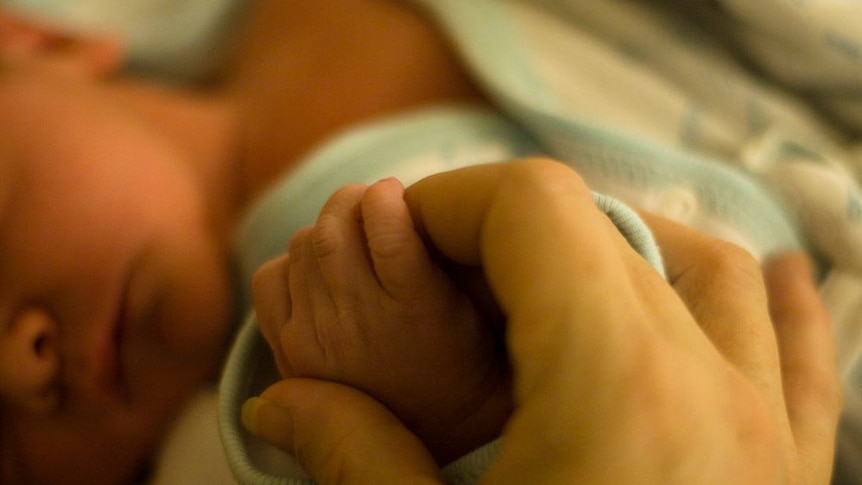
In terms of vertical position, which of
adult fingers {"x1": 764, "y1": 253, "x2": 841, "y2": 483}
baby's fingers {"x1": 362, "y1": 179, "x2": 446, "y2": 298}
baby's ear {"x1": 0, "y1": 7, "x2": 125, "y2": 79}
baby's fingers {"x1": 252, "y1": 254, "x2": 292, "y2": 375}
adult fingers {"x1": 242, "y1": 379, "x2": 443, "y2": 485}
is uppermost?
baby's ear {"x1": 0, "y1": 7, "x2": 125, "y2": 79}

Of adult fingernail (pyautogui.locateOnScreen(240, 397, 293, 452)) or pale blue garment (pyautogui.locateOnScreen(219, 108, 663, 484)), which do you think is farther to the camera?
pale blue garment (pyautogui.locateOnScreen(219, 108, 663, 484))

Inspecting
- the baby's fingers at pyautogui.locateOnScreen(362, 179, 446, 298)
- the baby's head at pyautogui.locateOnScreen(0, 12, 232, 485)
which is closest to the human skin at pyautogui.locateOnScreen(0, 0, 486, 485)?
the baby's head at pyautogui.locateOnScreen(0, 12, 232, 485)

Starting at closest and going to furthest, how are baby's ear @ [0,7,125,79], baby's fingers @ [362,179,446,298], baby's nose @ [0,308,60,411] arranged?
baby's fingers @ [362,179,446,298] < baby's nose @ [0,308,60,411] < baby's ear @ [0,7,125,79]

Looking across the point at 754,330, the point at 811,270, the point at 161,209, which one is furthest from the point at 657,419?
the point at 161,209

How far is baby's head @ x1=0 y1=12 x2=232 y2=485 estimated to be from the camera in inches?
24.7

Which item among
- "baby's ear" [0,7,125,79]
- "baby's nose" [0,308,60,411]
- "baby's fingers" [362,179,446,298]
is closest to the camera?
"baby's fingers" [362,179,446,298]

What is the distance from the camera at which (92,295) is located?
0.64m

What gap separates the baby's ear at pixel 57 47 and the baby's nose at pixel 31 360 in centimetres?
37

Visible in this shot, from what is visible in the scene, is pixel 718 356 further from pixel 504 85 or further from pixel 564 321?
pixel 504 85

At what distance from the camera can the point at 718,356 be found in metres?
0.30

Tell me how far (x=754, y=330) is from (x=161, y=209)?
1.86ft

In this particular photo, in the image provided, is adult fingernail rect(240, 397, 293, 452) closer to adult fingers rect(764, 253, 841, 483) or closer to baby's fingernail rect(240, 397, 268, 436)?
baby's fingernail rect(240, 397, 268, 436)

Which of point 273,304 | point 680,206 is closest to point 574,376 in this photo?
point 273,304

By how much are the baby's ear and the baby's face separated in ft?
0.41
